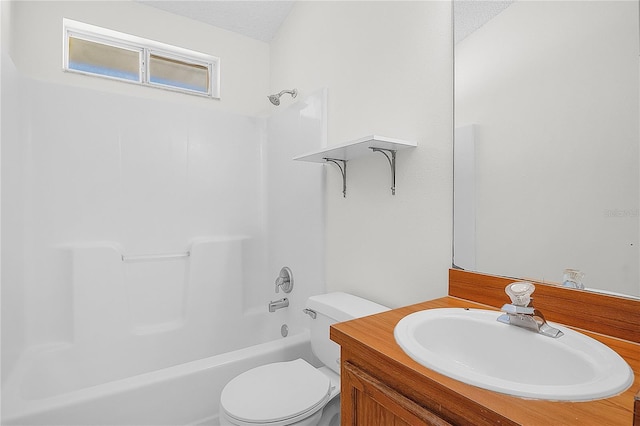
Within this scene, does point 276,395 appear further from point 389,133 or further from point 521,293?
point 389,133

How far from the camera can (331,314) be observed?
1.44m

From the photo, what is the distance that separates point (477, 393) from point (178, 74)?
2.71m

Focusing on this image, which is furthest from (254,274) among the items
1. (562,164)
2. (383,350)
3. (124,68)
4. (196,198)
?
(562,164)

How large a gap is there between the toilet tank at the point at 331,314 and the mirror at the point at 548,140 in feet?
1.55

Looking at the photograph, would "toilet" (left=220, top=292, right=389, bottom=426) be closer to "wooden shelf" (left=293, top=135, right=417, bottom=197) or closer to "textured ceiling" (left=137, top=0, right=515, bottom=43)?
"wooden shelf" (left=293, top=135, right=417, bottom=197)

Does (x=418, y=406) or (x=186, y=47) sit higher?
(x=186, y=47)

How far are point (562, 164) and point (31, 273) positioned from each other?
8.41 ft

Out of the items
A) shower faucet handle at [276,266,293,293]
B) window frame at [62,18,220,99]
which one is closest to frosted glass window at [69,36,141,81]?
window frame at [62,18,220,99]

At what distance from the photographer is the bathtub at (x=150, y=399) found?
113 centimetres

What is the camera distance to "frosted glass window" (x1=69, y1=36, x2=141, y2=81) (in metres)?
2.10

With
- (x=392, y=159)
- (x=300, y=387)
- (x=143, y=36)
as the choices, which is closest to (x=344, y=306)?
(x=300, y=387)

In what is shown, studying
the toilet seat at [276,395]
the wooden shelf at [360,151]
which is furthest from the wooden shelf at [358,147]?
the toilet seat at [276,395]

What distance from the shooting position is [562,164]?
0.88m

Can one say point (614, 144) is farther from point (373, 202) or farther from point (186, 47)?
point (186, 47)
